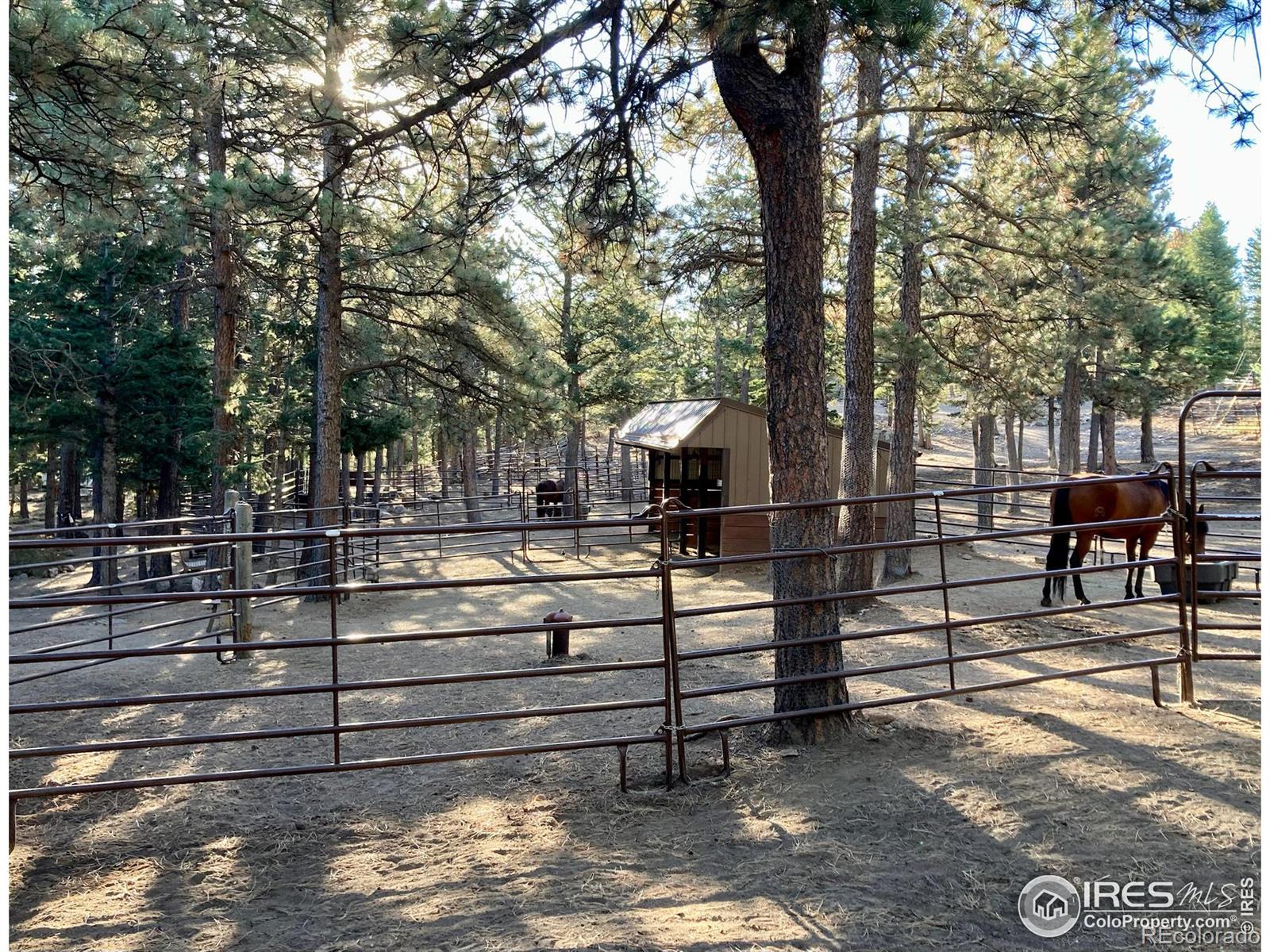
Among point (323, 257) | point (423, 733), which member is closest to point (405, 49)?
point (423, 733)

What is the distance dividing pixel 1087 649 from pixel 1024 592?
3.83 metres

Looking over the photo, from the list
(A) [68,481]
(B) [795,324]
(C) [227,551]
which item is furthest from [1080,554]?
(A) [68,481]

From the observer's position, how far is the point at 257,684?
7.64 metres

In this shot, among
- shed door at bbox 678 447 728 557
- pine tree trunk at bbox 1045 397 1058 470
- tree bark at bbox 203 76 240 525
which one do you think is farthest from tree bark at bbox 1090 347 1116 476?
tree bark at bbox 203 76 240 525

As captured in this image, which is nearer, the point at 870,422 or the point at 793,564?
the point at 793,564

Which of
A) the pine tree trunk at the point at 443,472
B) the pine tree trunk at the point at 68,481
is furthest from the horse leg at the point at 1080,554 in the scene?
the pine tree trunk at the point at 68,481

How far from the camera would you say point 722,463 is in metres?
16.0

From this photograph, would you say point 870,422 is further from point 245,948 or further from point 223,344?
point 223,344

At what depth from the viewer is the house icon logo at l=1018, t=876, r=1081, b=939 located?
3.07 m

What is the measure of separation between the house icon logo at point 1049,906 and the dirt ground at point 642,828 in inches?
2.3

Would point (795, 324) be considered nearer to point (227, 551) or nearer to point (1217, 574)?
point (1217, 574)

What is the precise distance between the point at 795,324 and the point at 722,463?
11.1m

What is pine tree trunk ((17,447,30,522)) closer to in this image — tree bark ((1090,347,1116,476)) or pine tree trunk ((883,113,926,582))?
pine tree trunk ((883,113,926,582))
